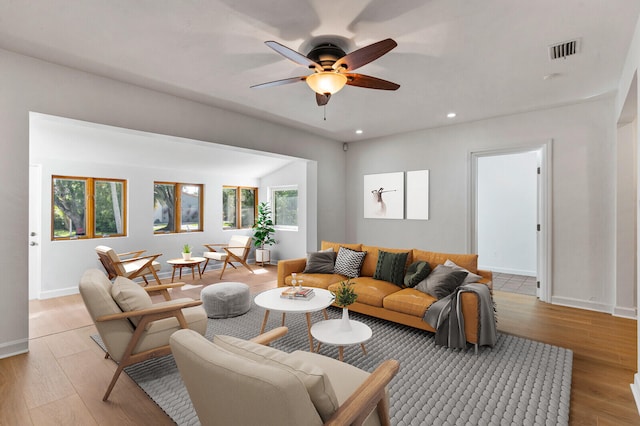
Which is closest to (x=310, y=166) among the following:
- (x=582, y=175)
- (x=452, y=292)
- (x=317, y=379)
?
(x=452, y=292)

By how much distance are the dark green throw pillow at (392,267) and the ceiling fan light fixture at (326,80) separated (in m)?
2.21

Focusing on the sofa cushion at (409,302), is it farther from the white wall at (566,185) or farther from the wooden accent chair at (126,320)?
the white wall at (566,185)

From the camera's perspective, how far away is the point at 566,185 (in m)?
4.27

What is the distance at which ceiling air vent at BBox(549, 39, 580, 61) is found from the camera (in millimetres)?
2664

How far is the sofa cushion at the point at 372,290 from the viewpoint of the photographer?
3.48 m

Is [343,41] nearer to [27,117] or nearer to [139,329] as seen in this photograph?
[139,329]

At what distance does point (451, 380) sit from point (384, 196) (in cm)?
394

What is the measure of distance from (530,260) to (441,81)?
14.8 feet

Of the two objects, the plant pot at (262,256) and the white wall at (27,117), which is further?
the plant pot at (262,256)

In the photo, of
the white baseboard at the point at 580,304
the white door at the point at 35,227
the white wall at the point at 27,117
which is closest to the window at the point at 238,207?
the white door at the point at 35,227

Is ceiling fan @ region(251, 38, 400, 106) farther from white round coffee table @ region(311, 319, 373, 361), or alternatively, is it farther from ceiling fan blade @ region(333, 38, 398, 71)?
white round coffee table @ region(311, 319, 373, 361)

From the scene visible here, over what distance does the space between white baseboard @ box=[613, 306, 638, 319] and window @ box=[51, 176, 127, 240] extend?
7483 millimetres

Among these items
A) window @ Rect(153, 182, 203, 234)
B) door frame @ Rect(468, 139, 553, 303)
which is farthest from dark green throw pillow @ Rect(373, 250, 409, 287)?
window @ Rect(153, 182, 203, 234)

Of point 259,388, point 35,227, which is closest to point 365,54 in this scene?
point 259,388
